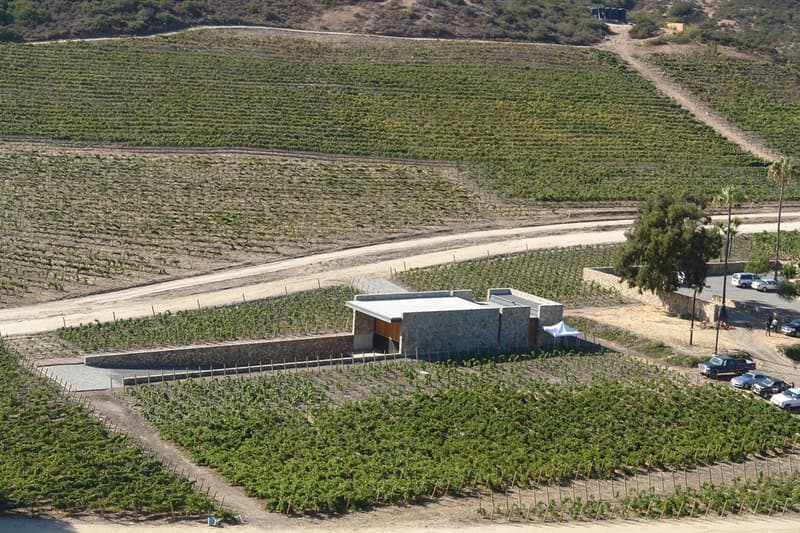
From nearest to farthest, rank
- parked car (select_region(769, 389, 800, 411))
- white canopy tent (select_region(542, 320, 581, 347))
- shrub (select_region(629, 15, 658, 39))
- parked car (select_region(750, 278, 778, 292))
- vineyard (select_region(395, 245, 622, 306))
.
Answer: parked car (select_region(769, 389, 800, 411)) → white canopy tent (select_region(542, 320, 581, 347)) → vineyard (select_region(395, 245, 622, 306)) → parked car (select_region(750, 278, 778, 292)) → shrub (select_region(629, 15, 658, 39))

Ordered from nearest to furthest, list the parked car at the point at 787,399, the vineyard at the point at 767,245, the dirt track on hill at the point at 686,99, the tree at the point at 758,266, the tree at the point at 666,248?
the parked car at the point at 787,399
the tree at the point at 666,248
the tree at the point at 758,266
the vineyard at the point at 767,245
the dirt track on hill at the point at 686,99

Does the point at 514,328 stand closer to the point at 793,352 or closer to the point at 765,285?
the point at 793,352

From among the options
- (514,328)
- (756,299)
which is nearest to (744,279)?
(756,299)

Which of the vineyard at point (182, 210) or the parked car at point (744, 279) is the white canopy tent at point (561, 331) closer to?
the parked car at point (744, 279)

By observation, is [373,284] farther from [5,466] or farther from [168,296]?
[5,466]

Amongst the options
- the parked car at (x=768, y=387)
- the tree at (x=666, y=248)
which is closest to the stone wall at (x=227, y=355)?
the tree at (x=666, y=248)

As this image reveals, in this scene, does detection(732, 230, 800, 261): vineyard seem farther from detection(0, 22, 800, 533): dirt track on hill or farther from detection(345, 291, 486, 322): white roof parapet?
detection(345, 291, 486, 322): white roof parapet

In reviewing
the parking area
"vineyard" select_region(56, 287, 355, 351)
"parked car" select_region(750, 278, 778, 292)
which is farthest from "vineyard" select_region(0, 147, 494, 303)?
"parked car" select_region(750, 278, 778, 292)
